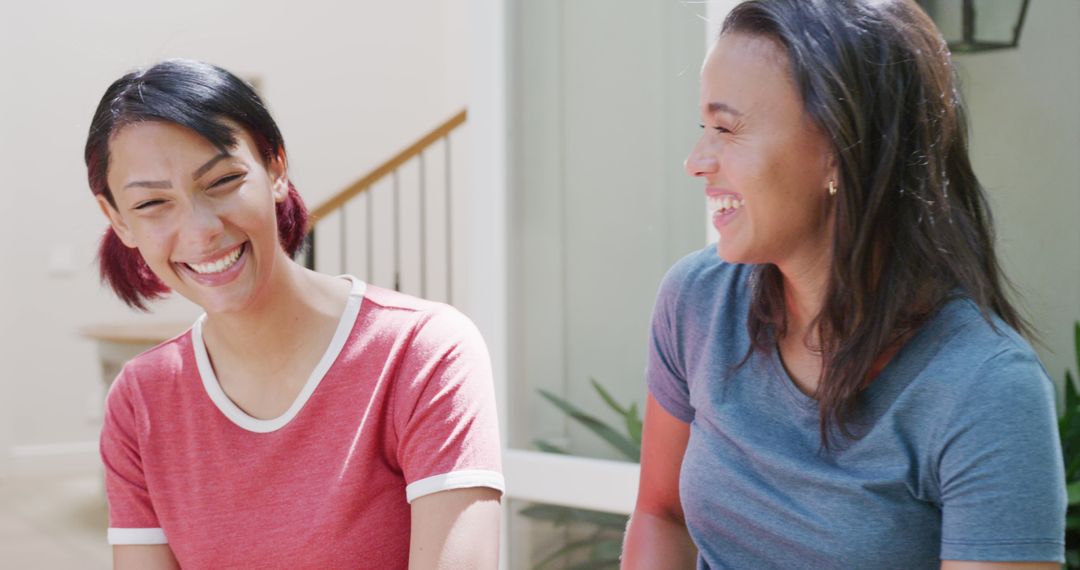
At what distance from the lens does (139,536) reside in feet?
4.70

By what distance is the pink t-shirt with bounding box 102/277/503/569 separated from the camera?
1.32m

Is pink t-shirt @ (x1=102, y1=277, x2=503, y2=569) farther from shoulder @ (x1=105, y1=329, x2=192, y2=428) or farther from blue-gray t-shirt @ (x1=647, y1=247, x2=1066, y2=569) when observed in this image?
blue-gray t-shirt @ (x1=647, y1=247, x2=1066, y2=569)

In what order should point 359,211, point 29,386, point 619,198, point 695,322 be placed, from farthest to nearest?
point 359,211
point 29,386
point 619,198
point 695,322

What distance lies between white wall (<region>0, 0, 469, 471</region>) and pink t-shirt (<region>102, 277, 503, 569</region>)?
194 inches

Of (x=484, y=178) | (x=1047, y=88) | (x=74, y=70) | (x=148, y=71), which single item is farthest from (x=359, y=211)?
(x=148, y=71)

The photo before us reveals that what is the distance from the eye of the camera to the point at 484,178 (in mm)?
2695

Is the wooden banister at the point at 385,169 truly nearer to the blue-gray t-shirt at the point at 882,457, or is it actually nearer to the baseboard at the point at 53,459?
the baseboard at the point at 53,459

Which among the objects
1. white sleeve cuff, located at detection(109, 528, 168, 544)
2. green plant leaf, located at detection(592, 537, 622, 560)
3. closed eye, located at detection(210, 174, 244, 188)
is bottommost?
green plant leaf, located at detection(592, 537, 622, 560)

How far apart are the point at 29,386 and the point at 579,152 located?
4.56 m

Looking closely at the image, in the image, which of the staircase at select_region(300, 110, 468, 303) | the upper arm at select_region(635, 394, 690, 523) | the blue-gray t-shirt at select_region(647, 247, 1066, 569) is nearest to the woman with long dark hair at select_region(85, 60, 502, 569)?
the upper arm at select_region(635, 394, 690, 523)

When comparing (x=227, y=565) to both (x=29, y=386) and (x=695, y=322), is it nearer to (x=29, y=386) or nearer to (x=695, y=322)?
(x=695, y=322)

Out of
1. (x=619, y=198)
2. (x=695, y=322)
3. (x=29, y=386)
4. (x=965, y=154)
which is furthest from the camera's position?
(x=29, y=386)

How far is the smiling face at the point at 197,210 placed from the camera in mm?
1304

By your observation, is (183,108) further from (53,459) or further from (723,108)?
(53,459)
